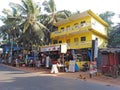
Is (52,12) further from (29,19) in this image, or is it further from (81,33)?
(81,33)

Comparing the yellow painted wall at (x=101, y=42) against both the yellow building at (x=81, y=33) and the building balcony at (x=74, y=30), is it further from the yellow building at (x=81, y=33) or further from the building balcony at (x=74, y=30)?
the building balcony at (x=74, y=30)

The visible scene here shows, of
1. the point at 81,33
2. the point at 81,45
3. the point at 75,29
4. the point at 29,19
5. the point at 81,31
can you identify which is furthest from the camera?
the point at 75,29

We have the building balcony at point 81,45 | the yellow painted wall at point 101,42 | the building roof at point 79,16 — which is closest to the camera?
the building balcony at point 81,45

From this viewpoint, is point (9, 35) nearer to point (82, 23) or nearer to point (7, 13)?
point (7, 13)

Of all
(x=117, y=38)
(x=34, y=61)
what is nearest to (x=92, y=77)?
(x=34, y=61)

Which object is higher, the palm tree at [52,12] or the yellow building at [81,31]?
the palm tree at [52,12]

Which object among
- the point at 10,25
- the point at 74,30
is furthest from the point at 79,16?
the point at 10,25

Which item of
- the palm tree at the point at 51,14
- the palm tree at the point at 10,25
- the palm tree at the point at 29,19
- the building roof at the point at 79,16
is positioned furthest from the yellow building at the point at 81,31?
the palm tree at the point at 10,25

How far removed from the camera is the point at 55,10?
123 ft

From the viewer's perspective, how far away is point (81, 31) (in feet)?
104

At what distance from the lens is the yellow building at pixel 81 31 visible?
31031 millimetres

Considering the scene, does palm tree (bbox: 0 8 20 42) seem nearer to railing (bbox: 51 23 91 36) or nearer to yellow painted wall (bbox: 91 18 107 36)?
railing (bbox: 51 23 91 36)

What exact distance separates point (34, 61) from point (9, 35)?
9856 millimetres

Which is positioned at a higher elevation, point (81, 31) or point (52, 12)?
point (52, 12)
